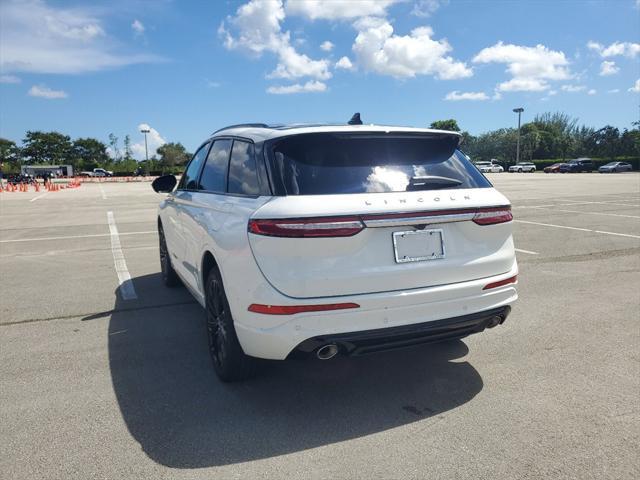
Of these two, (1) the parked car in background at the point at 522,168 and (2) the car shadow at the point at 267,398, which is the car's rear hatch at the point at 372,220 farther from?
(1) the parked car in background at the point at 522,168

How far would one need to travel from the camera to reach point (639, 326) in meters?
4.56

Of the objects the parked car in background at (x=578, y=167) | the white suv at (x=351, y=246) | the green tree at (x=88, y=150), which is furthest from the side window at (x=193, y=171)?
the green tree at (x=88, y=150)

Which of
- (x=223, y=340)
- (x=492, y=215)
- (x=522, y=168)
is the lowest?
(x=223, y=340)

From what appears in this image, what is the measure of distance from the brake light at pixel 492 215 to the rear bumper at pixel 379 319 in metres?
0.38

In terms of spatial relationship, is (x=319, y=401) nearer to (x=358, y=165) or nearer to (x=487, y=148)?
(x=358, y=165)

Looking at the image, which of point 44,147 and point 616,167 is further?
point 44,147

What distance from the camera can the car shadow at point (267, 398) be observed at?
2.77 m

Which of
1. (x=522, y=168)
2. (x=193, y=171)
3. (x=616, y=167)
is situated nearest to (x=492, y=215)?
(x=193, y=171)

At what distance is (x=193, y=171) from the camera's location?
4.94 meters

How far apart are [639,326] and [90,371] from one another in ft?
15.4

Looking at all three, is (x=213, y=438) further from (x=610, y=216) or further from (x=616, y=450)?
(x=610, y=216)

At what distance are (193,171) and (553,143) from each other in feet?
337

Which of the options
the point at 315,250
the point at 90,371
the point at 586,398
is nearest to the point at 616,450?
the point at 586,398

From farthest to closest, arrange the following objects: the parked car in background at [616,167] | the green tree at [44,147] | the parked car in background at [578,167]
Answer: the green tree at [44,147], the parked car in background at [578,167], the parked car in background at [616,167]
